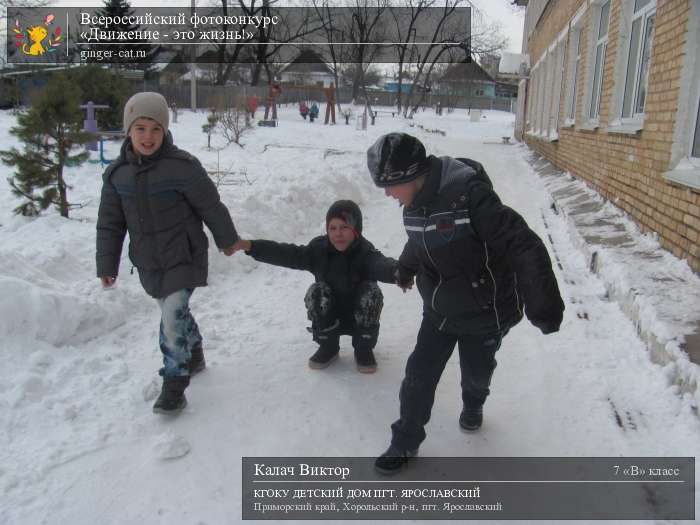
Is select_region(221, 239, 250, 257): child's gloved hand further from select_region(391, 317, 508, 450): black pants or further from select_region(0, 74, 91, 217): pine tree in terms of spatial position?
select_region(0, 74, 91, 217): pine tree

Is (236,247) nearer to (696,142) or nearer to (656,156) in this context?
(696,142)

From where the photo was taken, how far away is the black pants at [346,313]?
3258 millimetres

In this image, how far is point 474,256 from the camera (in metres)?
2.19

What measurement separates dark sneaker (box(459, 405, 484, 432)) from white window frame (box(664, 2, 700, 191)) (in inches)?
115

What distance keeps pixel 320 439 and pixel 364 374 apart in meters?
0.72

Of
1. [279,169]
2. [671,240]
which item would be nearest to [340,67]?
[279,169]

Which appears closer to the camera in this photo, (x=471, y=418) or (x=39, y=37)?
(x=471, y=418)

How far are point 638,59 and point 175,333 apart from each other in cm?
644

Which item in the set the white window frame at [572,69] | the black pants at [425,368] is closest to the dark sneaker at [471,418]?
the black pants at [425,368]

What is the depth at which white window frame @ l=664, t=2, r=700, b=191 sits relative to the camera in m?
4.54

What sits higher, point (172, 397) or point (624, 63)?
point (624, 63)

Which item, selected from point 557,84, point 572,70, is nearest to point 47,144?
point 572,70

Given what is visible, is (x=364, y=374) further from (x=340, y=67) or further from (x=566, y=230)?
(x=340, y=67)

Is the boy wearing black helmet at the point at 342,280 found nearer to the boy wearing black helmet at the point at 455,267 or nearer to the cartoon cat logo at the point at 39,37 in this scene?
the boy wearing black helmet at the point at 455,267
